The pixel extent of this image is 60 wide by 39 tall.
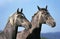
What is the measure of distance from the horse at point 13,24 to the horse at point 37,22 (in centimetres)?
110

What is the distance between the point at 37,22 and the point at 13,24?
1575mm

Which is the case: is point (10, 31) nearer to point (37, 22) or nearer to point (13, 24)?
point (13, 24)

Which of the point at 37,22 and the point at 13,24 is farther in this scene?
the point at 37,22

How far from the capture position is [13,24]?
1506cm

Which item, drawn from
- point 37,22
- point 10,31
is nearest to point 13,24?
point 10,31

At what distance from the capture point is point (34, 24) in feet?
53.3

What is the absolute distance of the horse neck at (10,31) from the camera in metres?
15.1

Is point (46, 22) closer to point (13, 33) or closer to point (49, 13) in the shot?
point (49, 13)

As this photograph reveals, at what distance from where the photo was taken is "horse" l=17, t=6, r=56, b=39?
16094 millimetres

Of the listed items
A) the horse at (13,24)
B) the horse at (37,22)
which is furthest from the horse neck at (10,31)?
the horse at (37,22)

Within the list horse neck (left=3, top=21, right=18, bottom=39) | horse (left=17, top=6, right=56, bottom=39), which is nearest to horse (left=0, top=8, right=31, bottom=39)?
horse neck (left=3, top=21, right=18, bottom=39)

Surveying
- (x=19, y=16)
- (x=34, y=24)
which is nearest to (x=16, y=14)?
(x=19, y=16)

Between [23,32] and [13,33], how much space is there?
123 centimetres

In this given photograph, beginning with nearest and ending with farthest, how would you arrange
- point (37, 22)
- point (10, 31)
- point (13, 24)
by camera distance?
1. point (13, 24)
2. point (10, 31)
3. point (37, 22)
